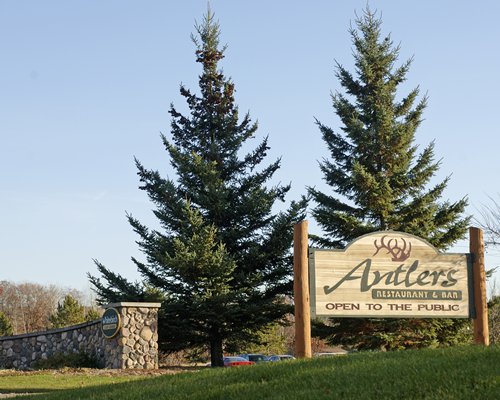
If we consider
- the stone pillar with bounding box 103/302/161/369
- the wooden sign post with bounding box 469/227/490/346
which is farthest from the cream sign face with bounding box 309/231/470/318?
the stone pillar with bounding box 103/302/161/369

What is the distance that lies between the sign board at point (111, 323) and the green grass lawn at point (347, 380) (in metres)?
6.61

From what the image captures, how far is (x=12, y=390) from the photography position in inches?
624

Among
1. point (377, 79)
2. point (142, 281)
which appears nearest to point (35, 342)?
point (142, 281)

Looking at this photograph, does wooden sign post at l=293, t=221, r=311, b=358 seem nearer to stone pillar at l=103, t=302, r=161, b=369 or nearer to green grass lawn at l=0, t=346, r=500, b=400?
green grass lawn at l=0, t=346, r=500, b=400

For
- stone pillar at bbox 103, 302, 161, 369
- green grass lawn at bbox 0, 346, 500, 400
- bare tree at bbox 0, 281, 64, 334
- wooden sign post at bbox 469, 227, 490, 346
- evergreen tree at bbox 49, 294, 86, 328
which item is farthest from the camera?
bare tree at bbox 0, 281, 64, 334

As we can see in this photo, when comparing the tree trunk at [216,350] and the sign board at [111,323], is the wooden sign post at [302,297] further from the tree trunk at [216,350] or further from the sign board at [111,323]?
the tree trunk at [216,350]

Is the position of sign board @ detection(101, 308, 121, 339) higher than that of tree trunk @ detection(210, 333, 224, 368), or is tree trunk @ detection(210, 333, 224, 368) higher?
sign board @ detection(101, 308, 121, 339)

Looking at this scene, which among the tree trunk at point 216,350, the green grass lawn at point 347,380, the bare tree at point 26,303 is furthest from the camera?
the bare tree at point 26,303

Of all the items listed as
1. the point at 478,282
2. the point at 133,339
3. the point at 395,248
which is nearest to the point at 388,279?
the point at 395,248

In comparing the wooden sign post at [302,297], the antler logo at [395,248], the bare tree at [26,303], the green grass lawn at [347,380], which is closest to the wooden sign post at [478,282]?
the antler logo at [395,248]

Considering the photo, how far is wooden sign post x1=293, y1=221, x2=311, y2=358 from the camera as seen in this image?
1434cm

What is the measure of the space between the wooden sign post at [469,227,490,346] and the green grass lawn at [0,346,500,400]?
3.86 m

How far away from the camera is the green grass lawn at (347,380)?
9.02m

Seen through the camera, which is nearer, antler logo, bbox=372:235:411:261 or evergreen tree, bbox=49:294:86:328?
antler logo, bbox=372:235:411:261
